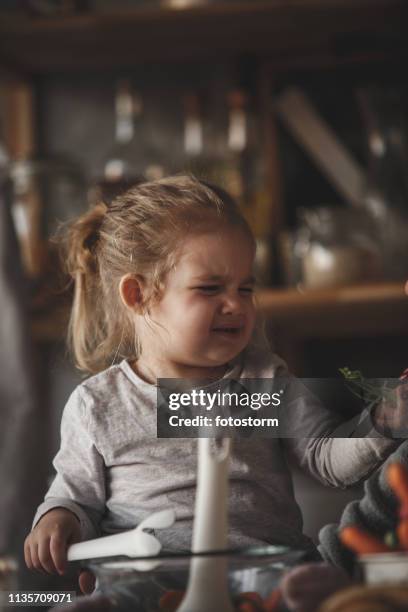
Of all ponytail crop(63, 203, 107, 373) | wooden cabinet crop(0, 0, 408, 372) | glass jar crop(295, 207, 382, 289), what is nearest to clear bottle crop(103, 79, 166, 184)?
wooden cabinet crop(0, 0, 408, 372)

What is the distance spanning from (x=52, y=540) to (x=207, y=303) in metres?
0.15

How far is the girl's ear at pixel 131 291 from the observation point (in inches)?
19.1

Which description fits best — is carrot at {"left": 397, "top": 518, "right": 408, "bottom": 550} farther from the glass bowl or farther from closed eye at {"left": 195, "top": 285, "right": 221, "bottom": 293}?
closed eye at {"left": 195, "top": 285, "right": 221, "bottom": 293}

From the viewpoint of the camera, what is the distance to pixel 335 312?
122cm

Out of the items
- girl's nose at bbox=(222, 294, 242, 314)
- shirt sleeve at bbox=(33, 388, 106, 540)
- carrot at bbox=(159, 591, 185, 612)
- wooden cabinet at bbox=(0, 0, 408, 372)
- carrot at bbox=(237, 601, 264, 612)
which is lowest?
carrot at bbox=(237, 601, 264, 612)

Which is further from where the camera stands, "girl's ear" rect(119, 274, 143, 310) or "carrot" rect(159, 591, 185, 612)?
"girl's ear" rect(119, 274, 143, 310)

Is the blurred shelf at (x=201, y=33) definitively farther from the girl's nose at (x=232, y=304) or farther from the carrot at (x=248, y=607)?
the carrot at (x=248, y=607)

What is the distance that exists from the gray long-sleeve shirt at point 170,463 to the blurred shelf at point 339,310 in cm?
56

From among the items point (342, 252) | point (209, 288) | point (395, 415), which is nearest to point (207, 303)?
point (209, 288)

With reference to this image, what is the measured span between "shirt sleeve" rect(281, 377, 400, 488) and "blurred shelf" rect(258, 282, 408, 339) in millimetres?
572

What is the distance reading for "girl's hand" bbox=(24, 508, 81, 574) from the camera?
0.45 m

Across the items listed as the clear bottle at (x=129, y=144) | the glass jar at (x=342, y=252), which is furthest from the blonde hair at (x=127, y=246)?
the clear bottle at (x=129, y=144)

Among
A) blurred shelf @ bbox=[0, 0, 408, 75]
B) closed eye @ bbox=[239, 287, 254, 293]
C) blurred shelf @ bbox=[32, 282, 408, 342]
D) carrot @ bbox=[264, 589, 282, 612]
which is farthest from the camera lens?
blurred shelf @ bbox=[0, 0, 408, 75]

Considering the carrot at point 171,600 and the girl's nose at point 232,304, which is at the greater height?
the girl's nose at point 232,304
